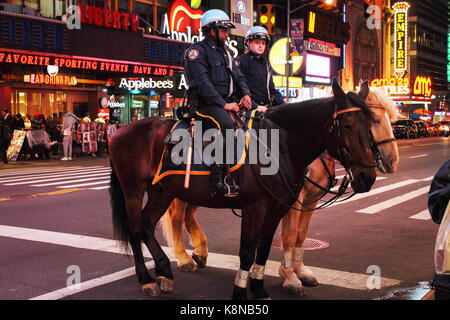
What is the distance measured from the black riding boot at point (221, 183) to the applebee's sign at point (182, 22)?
29.6 metres

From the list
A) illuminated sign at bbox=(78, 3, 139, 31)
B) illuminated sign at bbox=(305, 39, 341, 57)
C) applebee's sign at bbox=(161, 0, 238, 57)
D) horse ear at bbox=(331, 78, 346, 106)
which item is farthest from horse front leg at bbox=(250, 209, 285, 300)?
illuminated sign at bbox=(305, 39, 341, 57)

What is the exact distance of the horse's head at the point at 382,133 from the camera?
4957 millimetres

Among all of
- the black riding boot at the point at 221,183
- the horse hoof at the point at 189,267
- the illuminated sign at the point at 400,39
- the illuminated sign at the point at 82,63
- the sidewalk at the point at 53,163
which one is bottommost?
the horse hoof at the point at 189,267

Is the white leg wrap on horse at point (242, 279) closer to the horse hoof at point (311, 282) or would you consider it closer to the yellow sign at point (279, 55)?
the horse hoof at point (311, 282)

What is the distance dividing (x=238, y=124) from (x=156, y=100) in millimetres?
30353

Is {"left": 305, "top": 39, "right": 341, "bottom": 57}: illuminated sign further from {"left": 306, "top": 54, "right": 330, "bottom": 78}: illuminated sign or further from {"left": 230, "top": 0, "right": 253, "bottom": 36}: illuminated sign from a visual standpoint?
{"left": 230, "top": 0, "right": 253, "bottom": 36}: illuminated sign

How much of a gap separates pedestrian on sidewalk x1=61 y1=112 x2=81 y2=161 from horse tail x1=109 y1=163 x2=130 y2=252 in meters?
17.9

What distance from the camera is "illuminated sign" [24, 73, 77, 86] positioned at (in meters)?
26.4

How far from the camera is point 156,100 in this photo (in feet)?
116

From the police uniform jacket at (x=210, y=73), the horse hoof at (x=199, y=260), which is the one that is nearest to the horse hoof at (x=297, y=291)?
the horse hoof at (x=199, y=260)

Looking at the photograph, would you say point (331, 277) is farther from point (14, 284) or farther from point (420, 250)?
point (14, 284)

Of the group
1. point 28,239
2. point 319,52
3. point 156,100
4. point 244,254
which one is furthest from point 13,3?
point 319,52

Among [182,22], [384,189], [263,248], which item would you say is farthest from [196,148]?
[182,22]

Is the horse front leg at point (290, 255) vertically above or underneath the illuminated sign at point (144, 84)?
underneath
